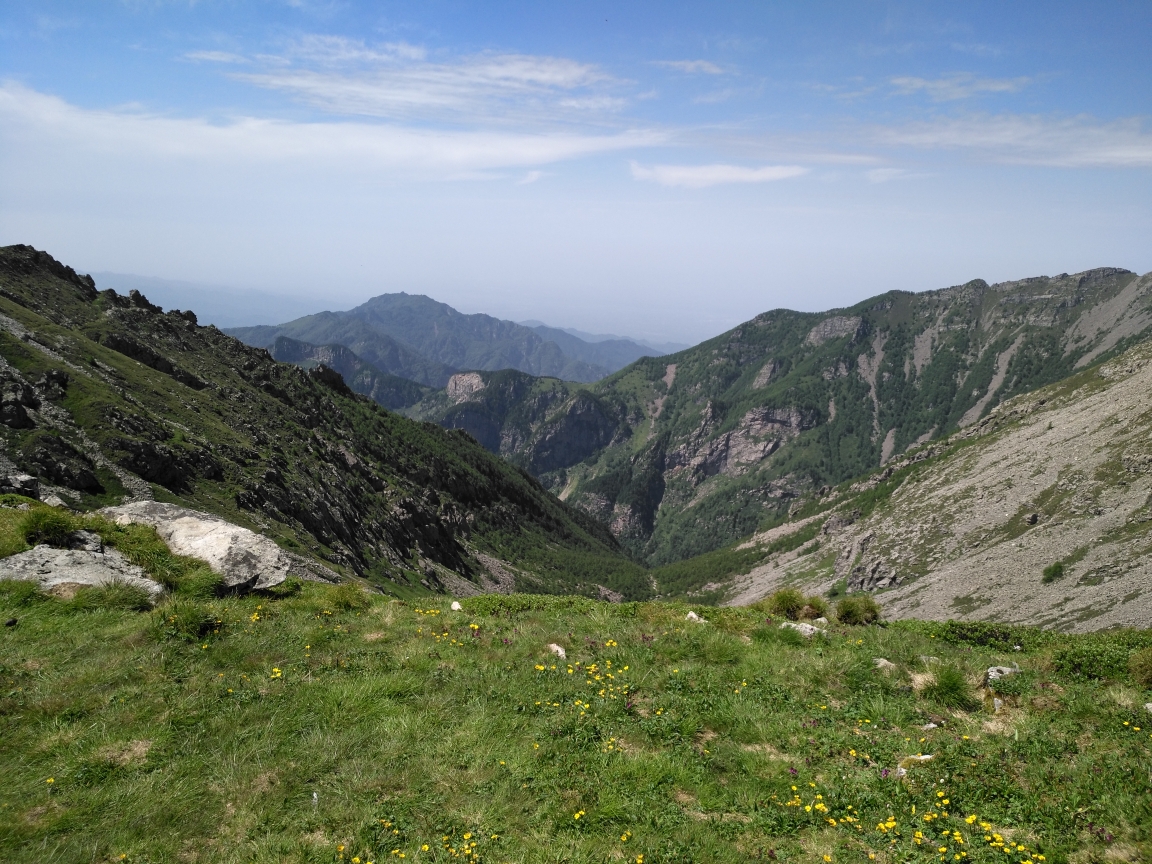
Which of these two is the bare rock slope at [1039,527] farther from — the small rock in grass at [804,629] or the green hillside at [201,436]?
the green hillside at [201,436]

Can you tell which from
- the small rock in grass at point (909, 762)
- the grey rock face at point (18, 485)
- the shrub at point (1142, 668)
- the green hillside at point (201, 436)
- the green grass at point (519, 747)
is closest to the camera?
the green grass at point (519, 747)

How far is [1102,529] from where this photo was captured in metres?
109

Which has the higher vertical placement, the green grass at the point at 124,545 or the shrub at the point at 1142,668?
the green grass at the point at 124,545

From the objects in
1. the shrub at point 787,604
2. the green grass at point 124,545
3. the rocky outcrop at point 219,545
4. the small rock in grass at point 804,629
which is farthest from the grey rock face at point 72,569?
the shrub at point 787,604

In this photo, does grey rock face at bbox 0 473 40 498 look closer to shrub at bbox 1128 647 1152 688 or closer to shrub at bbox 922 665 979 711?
shrub at bbox 922 665 979 711

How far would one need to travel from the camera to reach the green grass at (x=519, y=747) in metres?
8.97

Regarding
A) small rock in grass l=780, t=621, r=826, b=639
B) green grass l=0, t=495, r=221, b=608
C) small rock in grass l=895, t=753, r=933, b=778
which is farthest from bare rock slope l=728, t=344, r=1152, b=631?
green grass l=0, t=495, r=221, b=608

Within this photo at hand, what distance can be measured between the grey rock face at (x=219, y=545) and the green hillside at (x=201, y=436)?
48341mm

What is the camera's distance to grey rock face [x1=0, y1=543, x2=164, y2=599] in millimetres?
15359

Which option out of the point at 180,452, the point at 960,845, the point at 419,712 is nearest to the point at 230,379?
the point at 180,452

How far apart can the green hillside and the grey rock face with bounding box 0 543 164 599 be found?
5218 centimetres

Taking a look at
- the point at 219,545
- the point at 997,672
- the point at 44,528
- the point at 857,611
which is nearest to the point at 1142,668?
the point at 997,672

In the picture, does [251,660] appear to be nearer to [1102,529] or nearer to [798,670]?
[798,670]

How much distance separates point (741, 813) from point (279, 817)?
8057 mm
